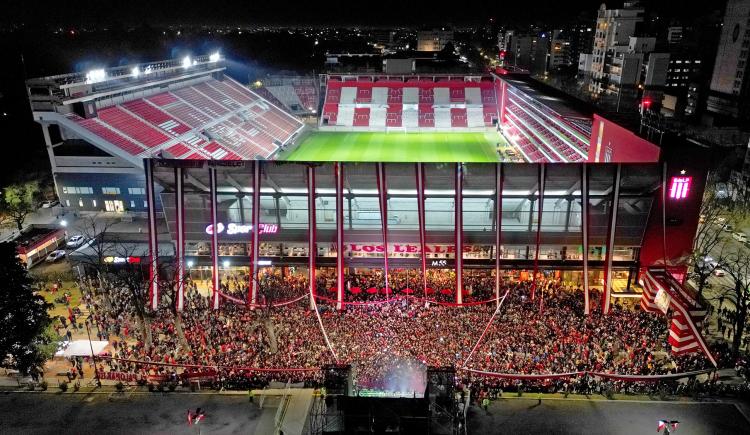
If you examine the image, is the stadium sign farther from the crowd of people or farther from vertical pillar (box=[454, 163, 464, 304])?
vertical pillar (box=[454, 163, 464, 304])

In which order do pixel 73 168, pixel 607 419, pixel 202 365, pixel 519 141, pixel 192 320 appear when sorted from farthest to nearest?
pixel 519 141, pixel 73 168, pixel 192 320, pixel 202 365, pixel 607 419

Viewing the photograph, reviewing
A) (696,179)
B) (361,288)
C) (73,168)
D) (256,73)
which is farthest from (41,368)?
(256,73)

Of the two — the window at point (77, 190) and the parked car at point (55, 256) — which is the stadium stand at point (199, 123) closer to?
the window at point (77, 190)

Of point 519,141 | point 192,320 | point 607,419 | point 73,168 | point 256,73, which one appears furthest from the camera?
point 256,73

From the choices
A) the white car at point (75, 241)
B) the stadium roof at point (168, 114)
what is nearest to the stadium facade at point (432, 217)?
the white car at point (75, 241)

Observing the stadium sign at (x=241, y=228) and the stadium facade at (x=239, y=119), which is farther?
the stadium facade at (x=239, y=119)

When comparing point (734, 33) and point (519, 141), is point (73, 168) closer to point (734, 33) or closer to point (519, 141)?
point (519, 141)

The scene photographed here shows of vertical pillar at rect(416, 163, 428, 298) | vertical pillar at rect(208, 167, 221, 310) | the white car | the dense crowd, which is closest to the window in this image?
the white car
